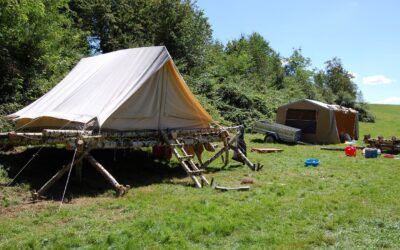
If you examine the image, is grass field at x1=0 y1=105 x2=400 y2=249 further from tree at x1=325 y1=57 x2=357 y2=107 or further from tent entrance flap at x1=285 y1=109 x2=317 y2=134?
tree at x1=325 y1=57 x2=357 y2=107

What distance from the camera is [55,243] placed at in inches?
214

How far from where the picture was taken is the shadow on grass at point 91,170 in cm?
855

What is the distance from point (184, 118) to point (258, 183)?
103 inches

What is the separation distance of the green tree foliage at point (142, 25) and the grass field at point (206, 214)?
18.3 metres

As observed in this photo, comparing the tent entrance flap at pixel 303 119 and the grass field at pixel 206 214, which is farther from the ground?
the tent entrance flap at pixel 303 119

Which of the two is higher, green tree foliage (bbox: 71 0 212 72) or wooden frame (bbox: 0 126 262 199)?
green tree foliage (bbox: 71 0 212 72)

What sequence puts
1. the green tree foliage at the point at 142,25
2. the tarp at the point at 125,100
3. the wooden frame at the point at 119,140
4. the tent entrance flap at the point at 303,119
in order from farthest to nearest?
the green tree foliage at the point at 142,25
the tent entrance flap at the point at 303,119
the tarp at the point at 125,100
the wooden frame at the point at 119,140

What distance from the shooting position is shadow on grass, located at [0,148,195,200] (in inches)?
336

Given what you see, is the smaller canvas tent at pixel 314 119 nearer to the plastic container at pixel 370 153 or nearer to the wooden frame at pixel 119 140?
the plastic container at pixel 370 153

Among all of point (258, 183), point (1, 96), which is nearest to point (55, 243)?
point (258, 183)

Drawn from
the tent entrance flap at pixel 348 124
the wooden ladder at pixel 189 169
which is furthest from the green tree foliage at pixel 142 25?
the wooden ladder at pixel 189 169

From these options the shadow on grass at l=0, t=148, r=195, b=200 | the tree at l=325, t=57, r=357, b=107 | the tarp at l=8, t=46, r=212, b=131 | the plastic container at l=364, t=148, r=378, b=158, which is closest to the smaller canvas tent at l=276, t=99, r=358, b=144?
the plastic container at l=364, t=148, r=378, b=158

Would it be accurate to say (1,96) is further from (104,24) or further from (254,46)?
(254,46)

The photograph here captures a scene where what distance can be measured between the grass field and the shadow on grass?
63 mm
